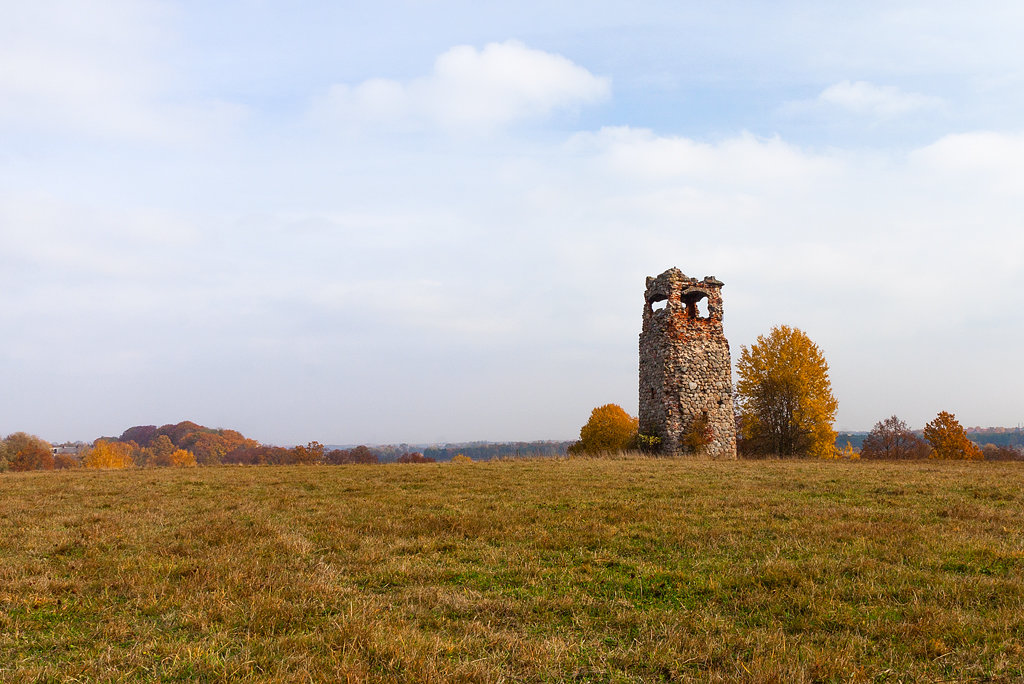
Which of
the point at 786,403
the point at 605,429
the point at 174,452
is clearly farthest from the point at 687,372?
the point at 174,452

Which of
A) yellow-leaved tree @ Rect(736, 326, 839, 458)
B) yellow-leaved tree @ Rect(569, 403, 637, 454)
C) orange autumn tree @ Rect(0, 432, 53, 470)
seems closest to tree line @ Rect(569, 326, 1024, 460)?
yellow-leaved tree @ Rect(736, 326, 839, 458)

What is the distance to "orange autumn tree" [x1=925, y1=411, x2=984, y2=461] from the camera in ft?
128

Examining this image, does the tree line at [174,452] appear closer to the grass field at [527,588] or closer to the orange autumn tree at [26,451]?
the orange autumn tree at [26,451]

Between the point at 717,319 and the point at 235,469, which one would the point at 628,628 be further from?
the point at 717,319

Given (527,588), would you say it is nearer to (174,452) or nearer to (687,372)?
(687,372)

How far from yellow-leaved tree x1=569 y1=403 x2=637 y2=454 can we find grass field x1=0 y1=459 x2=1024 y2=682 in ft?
100

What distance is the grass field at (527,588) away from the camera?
429 cm

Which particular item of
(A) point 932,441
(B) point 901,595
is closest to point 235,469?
(B) point 901,595

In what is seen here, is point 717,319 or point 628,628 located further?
point 717,319

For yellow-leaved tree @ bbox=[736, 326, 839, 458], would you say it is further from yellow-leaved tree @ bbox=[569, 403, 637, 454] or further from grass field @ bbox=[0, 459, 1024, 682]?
grass field @ bbox=[0, 459, 1024, 682]

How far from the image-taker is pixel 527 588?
20.3 ft

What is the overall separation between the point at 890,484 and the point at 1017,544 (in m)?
6.00

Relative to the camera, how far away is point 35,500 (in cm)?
1298

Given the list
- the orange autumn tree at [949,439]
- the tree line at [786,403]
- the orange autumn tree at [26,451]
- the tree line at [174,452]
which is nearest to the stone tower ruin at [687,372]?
the tree line at [786,403]
